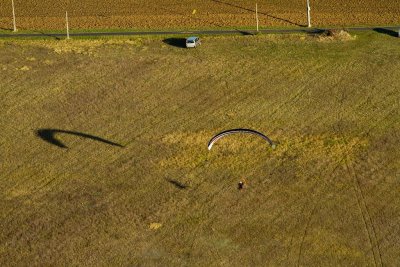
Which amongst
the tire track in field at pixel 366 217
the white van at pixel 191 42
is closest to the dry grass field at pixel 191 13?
the white van at pixel 191 42

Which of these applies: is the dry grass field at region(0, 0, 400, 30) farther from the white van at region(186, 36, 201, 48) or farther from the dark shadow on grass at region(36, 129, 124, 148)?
the dark shadow on grass at region(36, 129, 124, 148)

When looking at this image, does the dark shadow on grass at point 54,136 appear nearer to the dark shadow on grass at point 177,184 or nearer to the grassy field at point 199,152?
the grassy field at point 199,152

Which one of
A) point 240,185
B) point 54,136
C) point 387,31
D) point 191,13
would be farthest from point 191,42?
point 240,185

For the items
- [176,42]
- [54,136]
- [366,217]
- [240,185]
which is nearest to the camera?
[366,217]

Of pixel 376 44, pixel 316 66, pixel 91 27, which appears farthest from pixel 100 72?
pixel 376 44

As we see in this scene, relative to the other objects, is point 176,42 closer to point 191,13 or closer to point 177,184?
point 191,13
